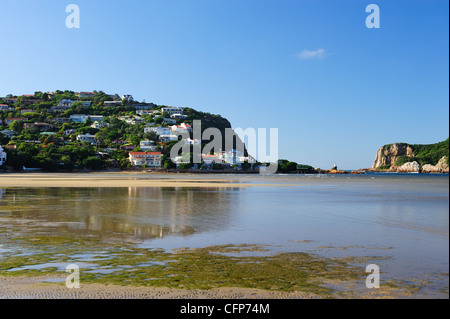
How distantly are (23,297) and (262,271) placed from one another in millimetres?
4433

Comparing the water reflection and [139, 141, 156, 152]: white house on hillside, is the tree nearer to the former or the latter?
[139, 141, 156, 152]: white house on hillside

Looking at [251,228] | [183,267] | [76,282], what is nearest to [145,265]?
[183,267]

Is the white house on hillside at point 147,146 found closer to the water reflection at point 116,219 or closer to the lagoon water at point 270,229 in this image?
the water reflection at point 116,219

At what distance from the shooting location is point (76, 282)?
685cm

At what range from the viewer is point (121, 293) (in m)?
Result: 6.27

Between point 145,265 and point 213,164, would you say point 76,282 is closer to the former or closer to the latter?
point 145,265

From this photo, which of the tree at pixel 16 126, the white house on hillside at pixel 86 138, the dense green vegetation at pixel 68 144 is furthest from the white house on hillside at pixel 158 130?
the tree at pixel 16 126

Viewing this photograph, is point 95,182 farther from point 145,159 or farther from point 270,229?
point 145,159

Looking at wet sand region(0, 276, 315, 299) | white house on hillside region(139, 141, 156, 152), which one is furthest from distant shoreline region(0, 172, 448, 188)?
white house on hillside region(139, 141, 156, 152)

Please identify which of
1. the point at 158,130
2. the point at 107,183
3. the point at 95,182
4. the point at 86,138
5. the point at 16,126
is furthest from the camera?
the point at 158,130

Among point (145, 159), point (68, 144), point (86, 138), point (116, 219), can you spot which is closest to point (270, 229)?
point (116, 219)

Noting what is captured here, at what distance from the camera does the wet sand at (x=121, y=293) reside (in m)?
6.16
